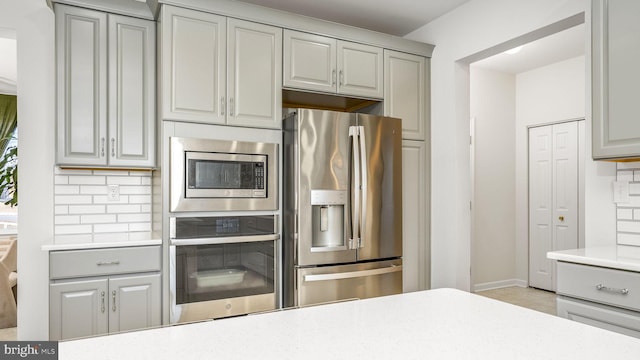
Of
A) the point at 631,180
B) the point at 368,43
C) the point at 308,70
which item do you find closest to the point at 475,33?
the point at 368,43

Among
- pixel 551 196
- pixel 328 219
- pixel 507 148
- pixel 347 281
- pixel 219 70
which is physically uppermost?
pixel 219 70

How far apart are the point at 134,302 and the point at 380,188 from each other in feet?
6.23

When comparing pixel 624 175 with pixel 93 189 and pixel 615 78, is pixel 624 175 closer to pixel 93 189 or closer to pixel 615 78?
pixel 615 78

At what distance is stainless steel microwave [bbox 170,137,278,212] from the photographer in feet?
8.70

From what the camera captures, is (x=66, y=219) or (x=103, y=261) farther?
(x=66, y=219)

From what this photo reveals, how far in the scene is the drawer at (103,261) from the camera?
2.36 metres

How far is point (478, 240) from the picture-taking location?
16.3 feet

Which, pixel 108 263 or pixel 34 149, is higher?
pixel 34 149

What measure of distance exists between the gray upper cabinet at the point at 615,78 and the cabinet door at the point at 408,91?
1513 mm

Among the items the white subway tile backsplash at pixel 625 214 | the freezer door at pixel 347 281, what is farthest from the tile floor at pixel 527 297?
the white subway tile backsplash at pixel 625 214

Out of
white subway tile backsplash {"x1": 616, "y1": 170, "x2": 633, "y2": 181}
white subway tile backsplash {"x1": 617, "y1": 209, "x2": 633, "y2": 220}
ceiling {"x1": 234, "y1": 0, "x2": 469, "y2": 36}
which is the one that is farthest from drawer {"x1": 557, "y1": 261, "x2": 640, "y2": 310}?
ceiling {"x1": 234, "y1": 0, "x2": 469, "y2": 36}

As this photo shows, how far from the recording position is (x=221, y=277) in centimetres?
276

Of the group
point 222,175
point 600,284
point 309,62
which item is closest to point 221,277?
point 222,175

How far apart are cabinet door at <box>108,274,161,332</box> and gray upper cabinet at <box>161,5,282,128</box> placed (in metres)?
1.06
